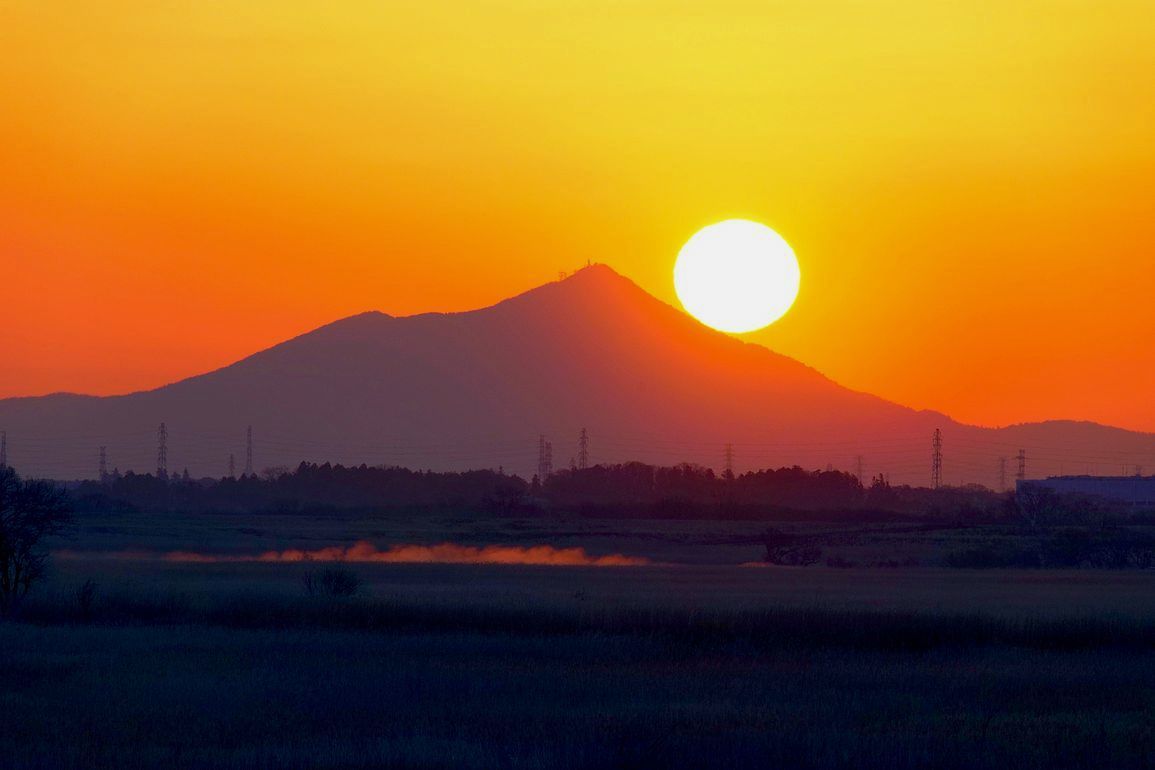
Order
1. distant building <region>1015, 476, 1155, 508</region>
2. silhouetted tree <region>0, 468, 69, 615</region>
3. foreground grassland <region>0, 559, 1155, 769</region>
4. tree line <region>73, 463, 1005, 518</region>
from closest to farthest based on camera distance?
1. foreground grassland <region>0, 559, 1155, 769</region>
2. silhouetted tree <region>0, 468, 69, 615</region>
3. tree line <region>73, 463, 1005, 518</region>
4. distant building <region>1015, 476, 1155, 508</region>

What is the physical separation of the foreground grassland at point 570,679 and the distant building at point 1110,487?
102840mm

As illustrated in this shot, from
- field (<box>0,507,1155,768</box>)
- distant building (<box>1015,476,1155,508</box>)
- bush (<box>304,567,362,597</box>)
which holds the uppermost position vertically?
distant building (<box>1015,476,1155,508</box>)

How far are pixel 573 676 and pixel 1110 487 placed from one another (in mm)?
134600

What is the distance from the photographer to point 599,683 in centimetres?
2923

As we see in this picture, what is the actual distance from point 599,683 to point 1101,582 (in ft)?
123

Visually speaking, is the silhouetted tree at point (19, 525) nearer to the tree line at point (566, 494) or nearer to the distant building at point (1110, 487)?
the tree line at point (566, 494)

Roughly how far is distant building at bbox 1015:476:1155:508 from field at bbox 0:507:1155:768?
319ft

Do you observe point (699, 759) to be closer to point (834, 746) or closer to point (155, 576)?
point (834, 746)

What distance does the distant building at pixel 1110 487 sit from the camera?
147500mm

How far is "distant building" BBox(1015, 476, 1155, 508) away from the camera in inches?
5807

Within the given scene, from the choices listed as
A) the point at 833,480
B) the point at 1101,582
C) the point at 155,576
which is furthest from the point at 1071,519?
the point at 155,576

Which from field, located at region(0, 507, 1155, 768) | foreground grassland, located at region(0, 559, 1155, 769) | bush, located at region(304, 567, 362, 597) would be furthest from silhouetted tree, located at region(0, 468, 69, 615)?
bush, located at region(304, 567, 362, 597)

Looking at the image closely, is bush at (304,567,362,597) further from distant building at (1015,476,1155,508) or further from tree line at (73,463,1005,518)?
distant building at (1015,476,1155,508)

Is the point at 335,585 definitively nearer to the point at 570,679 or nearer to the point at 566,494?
the point at 570,679
